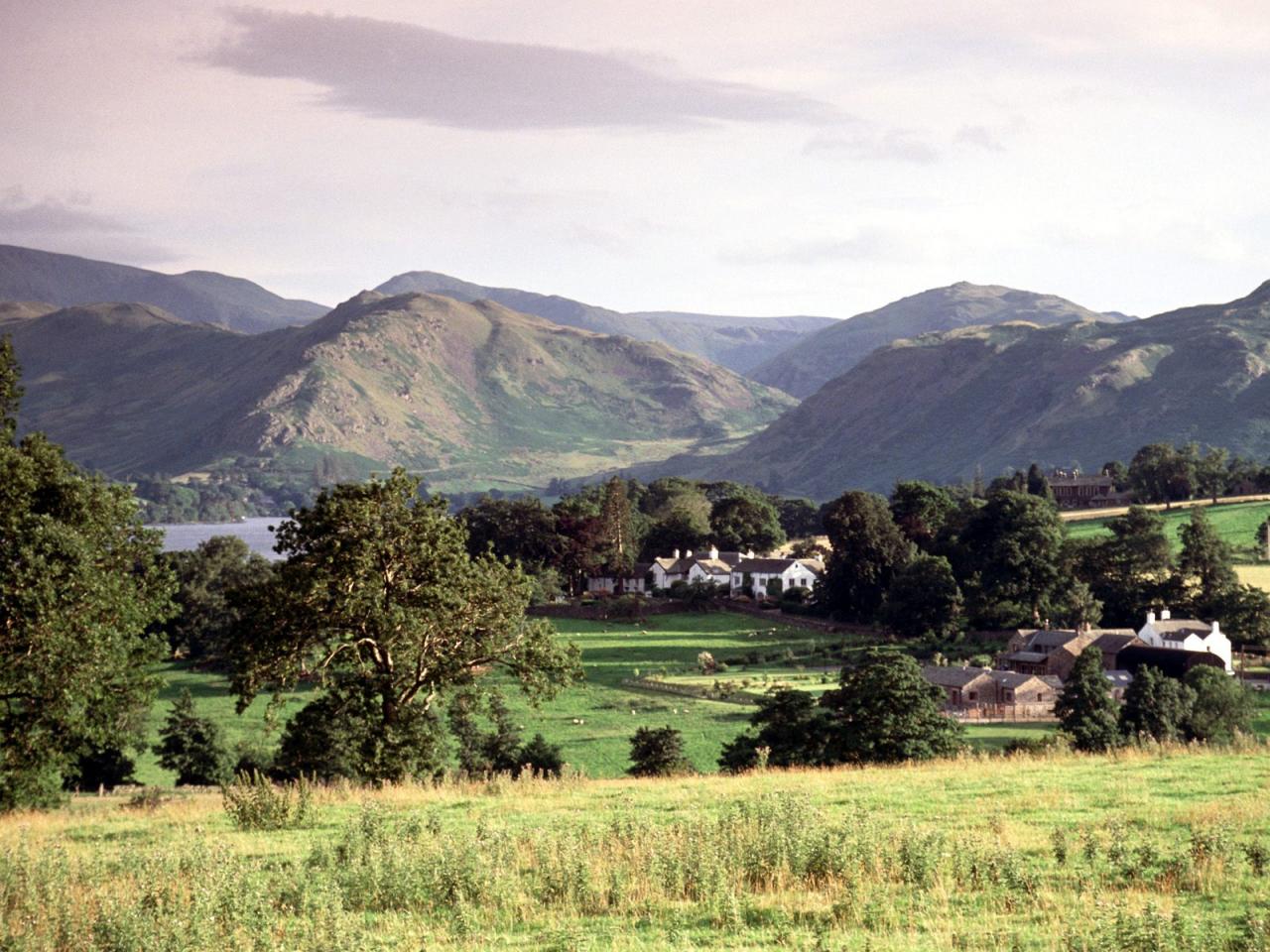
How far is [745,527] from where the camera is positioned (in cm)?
17062

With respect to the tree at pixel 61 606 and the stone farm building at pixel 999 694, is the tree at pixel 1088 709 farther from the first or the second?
the tree at pixel 61 606

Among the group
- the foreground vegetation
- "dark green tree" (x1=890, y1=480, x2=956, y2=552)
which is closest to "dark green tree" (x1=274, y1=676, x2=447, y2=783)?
the foreground vegetation

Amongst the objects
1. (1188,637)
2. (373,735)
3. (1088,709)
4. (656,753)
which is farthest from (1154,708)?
(373,735)

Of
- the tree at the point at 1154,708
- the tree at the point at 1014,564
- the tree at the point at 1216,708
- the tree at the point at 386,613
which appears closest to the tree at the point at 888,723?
the tree at the point at 386,613

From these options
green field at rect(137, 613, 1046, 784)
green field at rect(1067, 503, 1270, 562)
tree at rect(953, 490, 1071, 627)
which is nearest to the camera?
green field at rect(137, 613, 1046, 784)

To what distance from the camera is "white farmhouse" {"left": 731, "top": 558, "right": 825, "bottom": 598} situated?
5689 inches

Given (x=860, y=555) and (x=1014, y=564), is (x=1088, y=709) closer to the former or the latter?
(x=1014, y=564)

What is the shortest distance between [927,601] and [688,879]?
96303 mm

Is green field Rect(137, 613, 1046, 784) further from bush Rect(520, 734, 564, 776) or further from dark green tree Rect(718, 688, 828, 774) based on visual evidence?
dark green tree Rect(718, 688, 828, 774)

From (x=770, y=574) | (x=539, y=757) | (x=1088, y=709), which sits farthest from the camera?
(x=770, y=574)

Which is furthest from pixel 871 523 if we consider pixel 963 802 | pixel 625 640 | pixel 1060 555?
pixel 963 802

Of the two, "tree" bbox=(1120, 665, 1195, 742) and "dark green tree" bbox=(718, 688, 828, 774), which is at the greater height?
"dark green tree" bbox=(718, 688, 828, 774)

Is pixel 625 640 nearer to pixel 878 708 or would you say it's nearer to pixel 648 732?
pixel 648 732

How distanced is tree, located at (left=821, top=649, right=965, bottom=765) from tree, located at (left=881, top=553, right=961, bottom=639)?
63.4m
